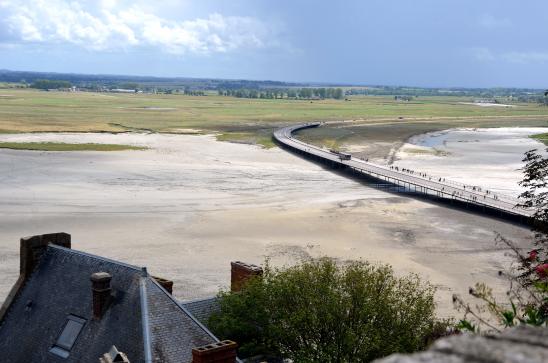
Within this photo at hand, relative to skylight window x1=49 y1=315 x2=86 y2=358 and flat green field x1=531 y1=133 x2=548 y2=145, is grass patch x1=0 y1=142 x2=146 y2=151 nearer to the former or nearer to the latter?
flat green field x1=531 y1=133 x2=548 y2=145

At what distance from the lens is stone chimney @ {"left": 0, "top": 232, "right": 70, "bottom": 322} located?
2209 cm

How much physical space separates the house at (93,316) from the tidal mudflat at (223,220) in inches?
562

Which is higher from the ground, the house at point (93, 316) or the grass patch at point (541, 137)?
the house at point (93, 316)

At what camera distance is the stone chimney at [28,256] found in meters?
22.1

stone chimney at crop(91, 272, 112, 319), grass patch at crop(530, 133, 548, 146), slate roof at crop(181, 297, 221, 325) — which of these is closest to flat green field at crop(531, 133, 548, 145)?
grass patch at crop(530, 133, 548, 146)

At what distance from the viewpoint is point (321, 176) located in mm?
84750

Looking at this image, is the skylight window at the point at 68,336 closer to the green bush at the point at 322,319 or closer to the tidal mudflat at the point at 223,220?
the green bush at the point at 322,319

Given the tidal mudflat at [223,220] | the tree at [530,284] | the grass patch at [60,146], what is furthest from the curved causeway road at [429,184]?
the grass patch at [60,146]

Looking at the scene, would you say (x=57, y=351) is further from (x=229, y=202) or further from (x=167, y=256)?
(x=229, y=202)

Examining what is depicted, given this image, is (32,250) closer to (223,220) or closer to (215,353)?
(215,353)

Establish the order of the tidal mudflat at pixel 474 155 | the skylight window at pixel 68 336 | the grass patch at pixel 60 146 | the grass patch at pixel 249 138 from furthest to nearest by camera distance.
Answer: the grass patch at pixel 249 138, the grass patch at pixel 60 146, the tidal mudflat at pixel 474 155, the skylight window at pixel 68 336

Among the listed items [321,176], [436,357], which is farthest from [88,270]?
[321,176]

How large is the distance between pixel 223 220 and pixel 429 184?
1131 inches

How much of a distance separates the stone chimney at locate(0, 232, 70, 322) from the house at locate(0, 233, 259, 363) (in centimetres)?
3
